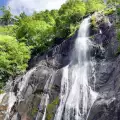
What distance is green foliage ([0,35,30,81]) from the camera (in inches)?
909

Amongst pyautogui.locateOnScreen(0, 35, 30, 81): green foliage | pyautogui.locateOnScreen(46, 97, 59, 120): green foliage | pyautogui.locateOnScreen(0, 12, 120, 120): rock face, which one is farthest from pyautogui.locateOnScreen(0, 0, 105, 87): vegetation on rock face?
pyautogui.locateOnScreen(46, 97, 59, 120): green foliage

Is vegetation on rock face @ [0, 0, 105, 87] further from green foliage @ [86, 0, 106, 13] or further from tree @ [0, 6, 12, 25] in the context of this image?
tree @ [0, 6, 12, 25]

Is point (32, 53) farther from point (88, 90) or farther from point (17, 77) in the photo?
point (88, 90)

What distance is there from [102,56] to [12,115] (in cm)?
808

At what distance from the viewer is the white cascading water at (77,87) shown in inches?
627

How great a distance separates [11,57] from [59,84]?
7478 mm

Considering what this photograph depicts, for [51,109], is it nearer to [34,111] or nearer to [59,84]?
[34,111]

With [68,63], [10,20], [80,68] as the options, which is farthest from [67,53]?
[10,20]

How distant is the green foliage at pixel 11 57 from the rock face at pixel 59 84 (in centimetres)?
139

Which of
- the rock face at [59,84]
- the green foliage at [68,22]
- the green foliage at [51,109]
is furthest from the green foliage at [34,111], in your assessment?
the green foliage at [68,22]

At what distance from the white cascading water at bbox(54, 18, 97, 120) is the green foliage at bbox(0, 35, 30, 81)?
202 inches

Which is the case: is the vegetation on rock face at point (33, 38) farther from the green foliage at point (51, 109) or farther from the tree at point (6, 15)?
the tree at point (6, 15)

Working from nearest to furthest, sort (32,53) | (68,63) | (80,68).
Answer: (80,68), (68,63), (32,53)

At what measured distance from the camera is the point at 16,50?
24.7 meters
